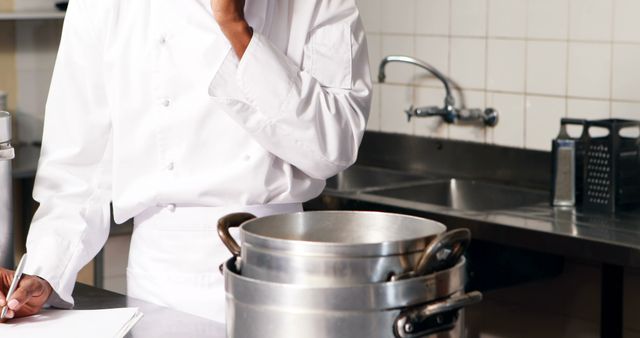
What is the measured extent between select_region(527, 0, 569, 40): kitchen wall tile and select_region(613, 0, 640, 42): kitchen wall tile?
18 cm

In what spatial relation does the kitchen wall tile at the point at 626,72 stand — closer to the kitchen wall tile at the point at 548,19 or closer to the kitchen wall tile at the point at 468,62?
the kitchen wall tile at the point at 548,19

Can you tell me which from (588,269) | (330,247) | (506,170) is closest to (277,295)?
(330,247)

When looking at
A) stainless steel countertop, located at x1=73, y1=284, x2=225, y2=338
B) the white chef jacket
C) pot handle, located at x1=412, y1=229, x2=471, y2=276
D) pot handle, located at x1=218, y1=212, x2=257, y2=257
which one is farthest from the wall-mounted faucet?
pot handle, located at x1=412, y1=229, x2=471, y2=276

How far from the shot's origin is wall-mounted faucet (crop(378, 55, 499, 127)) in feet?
11.3

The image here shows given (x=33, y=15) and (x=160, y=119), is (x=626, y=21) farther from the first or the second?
(x=33, y=15)

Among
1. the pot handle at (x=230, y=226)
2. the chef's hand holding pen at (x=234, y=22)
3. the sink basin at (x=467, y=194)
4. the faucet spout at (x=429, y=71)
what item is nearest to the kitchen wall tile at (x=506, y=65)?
the faucet spout at (x=429, y=71)

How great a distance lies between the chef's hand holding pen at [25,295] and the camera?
1526mm

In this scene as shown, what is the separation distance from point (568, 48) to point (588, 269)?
68 centimetres

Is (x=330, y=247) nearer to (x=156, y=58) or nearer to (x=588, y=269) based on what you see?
(x=156, y=58)

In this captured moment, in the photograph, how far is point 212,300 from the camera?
1.79 m

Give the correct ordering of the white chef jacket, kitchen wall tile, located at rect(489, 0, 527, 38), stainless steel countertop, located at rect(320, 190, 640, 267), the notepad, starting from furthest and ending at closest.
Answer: kitchen wall tile, located at rect(489, 0, 527, 38) < stainless steel countertop, located at rect(320, 190, 640, 267) < the white chef jacket < the notepad

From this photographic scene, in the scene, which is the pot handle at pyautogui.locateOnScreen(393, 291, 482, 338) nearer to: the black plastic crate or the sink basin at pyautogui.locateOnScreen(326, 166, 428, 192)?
the black plastic crate

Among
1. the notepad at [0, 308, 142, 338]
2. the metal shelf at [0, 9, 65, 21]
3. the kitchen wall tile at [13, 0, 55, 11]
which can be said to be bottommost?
the notepad at [0, 308, 142, 338]

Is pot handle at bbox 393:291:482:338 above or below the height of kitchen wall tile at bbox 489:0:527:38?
below
